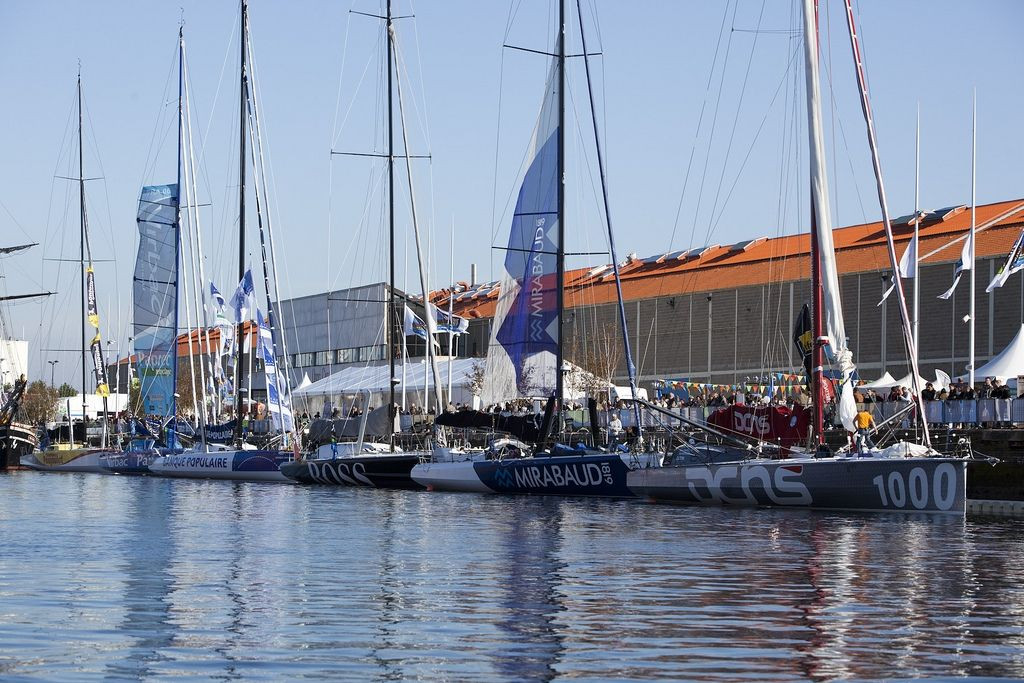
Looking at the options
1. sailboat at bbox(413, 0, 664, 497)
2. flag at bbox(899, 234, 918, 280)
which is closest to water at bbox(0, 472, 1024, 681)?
sailboat at bbox(413, 0, 664, 497)

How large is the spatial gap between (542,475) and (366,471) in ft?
31.3

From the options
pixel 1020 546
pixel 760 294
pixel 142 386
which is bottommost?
pixel 1020 546

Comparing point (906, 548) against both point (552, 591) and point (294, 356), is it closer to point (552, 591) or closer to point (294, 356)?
point (552, 591)

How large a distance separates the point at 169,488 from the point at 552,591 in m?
32.1

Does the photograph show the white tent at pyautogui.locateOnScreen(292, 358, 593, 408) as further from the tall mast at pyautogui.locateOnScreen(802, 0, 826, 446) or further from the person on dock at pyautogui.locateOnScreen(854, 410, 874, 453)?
the person on dock at pyautogui.locateOnScreen(854, 410, 874, 453)

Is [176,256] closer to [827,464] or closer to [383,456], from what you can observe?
[383,456]

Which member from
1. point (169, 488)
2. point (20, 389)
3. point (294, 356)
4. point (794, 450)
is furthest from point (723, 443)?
point (294, 356)

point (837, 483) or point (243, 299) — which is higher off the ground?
point (243, 299)

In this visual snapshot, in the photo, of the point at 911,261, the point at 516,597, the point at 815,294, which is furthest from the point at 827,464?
the point at 911,261

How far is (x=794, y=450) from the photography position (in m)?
32.2

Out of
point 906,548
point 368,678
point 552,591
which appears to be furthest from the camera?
point 906,548

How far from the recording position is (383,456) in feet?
151

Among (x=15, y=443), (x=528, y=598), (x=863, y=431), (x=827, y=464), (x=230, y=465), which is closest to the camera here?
(x=528, y=598)

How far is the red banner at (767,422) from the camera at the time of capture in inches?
1289
